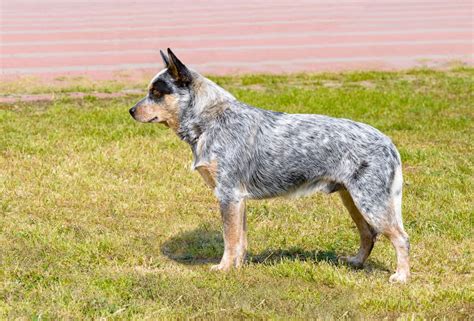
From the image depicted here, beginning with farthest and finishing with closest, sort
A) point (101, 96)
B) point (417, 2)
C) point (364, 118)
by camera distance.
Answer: point (417, 2)
point (101, 96)
point (364, 118)

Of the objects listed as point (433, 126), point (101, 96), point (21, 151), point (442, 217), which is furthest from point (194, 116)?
point (101, 96)

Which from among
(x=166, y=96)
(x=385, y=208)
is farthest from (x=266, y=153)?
(x=385, y=208)

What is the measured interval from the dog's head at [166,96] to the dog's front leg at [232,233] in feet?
2.73

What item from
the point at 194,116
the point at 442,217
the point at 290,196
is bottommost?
the point at 442,217

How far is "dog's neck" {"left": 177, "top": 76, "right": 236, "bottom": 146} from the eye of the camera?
7254 mm

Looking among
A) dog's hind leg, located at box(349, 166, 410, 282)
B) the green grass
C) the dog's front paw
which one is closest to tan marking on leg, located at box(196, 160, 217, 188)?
the dog's front paw

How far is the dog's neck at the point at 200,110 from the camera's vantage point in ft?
23.8

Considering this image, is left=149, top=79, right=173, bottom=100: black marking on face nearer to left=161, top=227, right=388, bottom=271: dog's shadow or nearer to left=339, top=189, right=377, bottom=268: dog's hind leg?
left=161, top=227, right=388, bottom=271: dog's shadow

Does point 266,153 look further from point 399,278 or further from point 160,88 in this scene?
point 399,278

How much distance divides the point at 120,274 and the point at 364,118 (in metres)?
7.24

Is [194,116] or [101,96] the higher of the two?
[194,116]

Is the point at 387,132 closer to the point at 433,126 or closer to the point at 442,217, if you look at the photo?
the point at 433,126

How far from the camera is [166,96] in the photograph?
723 cm

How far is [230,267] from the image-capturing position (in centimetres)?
730
